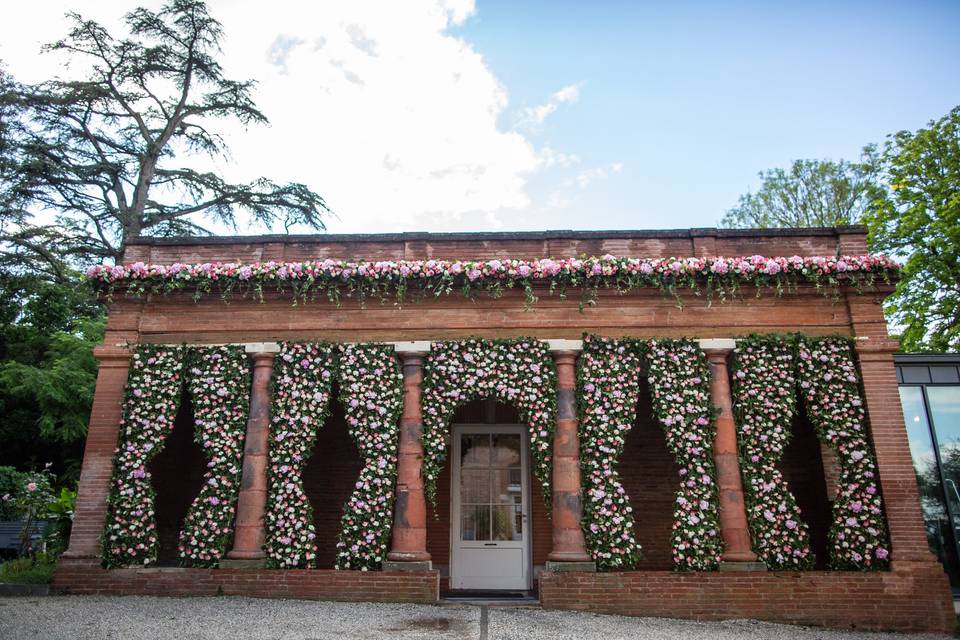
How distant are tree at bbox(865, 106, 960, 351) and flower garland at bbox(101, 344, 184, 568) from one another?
18.0 meters

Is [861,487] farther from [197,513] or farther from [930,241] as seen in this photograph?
[930,241]

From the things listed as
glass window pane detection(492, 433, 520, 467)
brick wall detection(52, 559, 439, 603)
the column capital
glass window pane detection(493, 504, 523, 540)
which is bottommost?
brick wall detection(52, 559, 439, 603)

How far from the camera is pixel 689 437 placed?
8789mm

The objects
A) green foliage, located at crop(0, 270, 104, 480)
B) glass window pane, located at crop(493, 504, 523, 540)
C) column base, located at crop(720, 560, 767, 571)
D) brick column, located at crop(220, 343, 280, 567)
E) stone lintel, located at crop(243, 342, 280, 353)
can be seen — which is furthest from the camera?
green foliage, located at crop(0, 270, 104, 480)

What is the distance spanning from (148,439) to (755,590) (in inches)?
338

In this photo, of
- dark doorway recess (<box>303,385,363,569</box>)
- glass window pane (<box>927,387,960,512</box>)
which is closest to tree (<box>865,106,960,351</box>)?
glass window pane (<box>927,387,960,512</box>)

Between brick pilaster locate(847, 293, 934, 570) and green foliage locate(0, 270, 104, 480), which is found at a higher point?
green foliage locate(0, 270, 104, 480)

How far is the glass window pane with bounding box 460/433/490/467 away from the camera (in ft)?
35.7

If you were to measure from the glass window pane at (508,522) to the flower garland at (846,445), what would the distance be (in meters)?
4.59

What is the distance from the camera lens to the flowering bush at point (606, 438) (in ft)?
27.7

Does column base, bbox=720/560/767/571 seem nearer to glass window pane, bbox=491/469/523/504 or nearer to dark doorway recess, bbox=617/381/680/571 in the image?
dark doorway recess, bbox=617/381/680/571

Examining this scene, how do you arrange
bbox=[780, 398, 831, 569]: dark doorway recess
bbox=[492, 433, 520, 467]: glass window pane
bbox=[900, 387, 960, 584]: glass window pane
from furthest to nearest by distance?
bbox=[492, 433, 520, 467]: glass window pane
bbox=[900, 387, 960, 584]: glass window pane
bbox=[780, 398, 831, 569]: dark doorway recess

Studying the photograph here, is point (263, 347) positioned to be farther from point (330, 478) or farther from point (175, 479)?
point (175, 479)

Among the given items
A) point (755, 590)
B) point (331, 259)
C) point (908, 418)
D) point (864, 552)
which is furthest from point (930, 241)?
point (331, 259)
